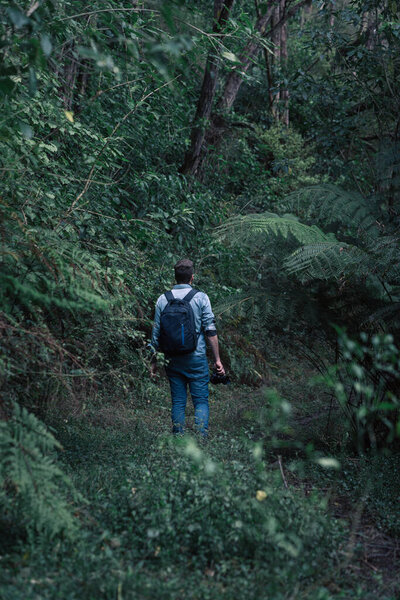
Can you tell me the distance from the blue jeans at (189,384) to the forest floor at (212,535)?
3.50 feet

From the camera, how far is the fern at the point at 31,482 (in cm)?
287

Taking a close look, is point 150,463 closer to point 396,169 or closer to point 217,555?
point 217,555

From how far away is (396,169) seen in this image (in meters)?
5.68

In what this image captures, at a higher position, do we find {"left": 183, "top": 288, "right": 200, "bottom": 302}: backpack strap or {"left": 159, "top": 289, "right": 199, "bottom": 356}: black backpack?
{"left": 183, "top": 288, "right": 200, "bottom": 302}: backpack strap

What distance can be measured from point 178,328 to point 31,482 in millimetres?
2827

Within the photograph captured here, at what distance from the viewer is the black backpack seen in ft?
18.3

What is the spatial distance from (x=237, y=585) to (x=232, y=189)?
12.1 m

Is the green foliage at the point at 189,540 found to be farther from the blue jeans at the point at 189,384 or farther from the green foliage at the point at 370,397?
the blue jeans at the point at 189,384

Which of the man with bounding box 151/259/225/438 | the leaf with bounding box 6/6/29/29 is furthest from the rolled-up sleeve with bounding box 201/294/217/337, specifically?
the leaf with bounding box 6/6/29/29

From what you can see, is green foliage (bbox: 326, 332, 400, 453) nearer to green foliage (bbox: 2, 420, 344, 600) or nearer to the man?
the man

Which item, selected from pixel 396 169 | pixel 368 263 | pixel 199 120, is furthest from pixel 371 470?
pixel 199 120

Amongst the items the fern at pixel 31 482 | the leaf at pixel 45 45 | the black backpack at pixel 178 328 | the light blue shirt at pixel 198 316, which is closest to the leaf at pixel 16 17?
the leaf at pixel 45 45

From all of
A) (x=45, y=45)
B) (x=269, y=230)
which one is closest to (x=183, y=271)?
(x=269, y=230)

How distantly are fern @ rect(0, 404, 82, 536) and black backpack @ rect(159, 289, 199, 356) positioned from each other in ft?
8.10
